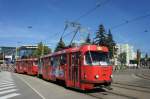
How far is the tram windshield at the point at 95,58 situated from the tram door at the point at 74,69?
99 centimetres

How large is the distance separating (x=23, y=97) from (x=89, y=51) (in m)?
5.20

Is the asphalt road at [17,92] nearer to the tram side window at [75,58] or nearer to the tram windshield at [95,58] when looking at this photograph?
the tram side window at [75,58]

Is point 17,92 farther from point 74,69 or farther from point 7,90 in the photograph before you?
point 74,69

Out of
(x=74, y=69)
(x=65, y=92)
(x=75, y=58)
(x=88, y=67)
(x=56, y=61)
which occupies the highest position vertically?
(x=75, y=58)

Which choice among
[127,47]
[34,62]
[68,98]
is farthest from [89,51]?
[127,47]

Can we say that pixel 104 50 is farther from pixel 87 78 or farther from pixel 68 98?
pixel 68 98

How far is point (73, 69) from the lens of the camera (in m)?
22.7

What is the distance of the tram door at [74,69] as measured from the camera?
21.6 metres

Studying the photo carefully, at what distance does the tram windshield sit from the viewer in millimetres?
20719

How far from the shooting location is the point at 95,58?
2092cm

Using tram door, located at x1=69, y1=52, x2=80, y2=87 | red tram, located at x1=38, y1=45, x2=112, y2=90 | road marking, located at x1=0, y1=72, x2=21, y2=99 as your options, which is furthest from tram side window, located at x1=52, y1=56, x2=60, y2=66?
tram door, located at x1=69, y1=52, x2=80, y2=87

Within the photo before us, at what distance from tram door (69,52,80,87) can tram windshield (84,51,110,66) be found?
988 millimetres

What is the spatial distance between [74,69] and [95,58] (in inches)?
83.7

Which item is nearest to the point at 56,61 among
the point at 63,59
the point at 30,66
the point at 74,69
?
the point at 63,59
